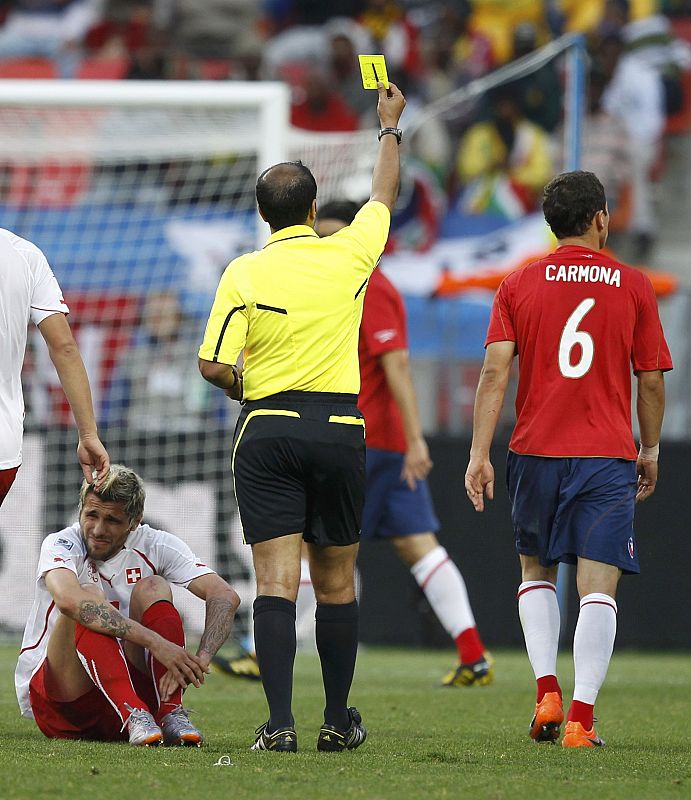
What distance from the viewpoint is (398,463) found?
24.5 ft

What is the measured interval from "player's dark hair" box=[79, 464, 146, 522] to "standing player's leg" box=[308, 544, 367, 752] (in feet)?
2.13

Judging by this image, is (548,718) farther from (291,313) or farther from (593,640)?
(291,313)

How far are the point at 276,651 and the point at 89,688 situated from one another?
2.44ft

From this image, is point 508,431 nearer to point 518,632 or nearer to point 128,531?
point 518,632

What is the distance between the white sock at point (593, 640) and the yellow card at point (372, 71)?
188 centimetres

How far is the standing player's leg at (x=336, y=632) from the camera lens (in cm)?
463

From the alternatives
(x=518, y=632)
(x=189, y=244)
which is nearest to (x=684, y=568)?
(x=518, y=632)

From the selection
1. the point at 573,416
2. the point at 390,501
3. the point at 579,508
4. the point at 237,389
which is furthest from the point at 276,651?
the point at 390,501

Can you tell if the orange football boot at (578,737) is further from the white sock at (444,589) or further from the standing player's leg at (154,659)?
the white sock at (444,589)

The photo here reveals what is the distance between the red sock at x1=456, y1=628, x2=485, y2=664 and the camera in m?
7.35

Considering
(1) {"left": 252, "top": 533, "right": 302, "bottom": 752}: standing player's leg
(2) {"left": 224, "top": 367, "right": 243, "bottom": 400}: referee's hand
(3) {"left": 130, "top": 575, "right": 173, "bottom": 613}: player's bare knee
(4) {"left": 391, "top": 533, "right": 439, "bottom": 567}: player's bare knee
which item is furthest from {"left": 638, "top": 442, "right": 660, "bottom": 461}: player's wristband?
(4) {"left": 391, "top": 533, "right": 439, "bottom": 567}: player's bare knee

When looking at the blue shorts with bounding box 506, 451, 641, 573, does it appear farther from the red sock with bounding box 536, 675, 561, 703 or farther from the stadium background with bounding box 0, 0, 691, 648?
the stadium background with bounding box 0, 0, 691, 648

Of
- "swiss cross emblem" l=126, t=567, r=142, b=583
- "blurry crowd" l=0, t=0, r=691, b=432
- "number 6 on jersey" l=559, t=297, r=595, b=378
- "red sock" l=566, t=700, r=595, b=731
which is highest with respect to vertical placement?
"blurry crowd" l=0, t=0, r=691, b=432

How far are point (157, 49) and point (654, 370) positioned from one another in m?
11.5
